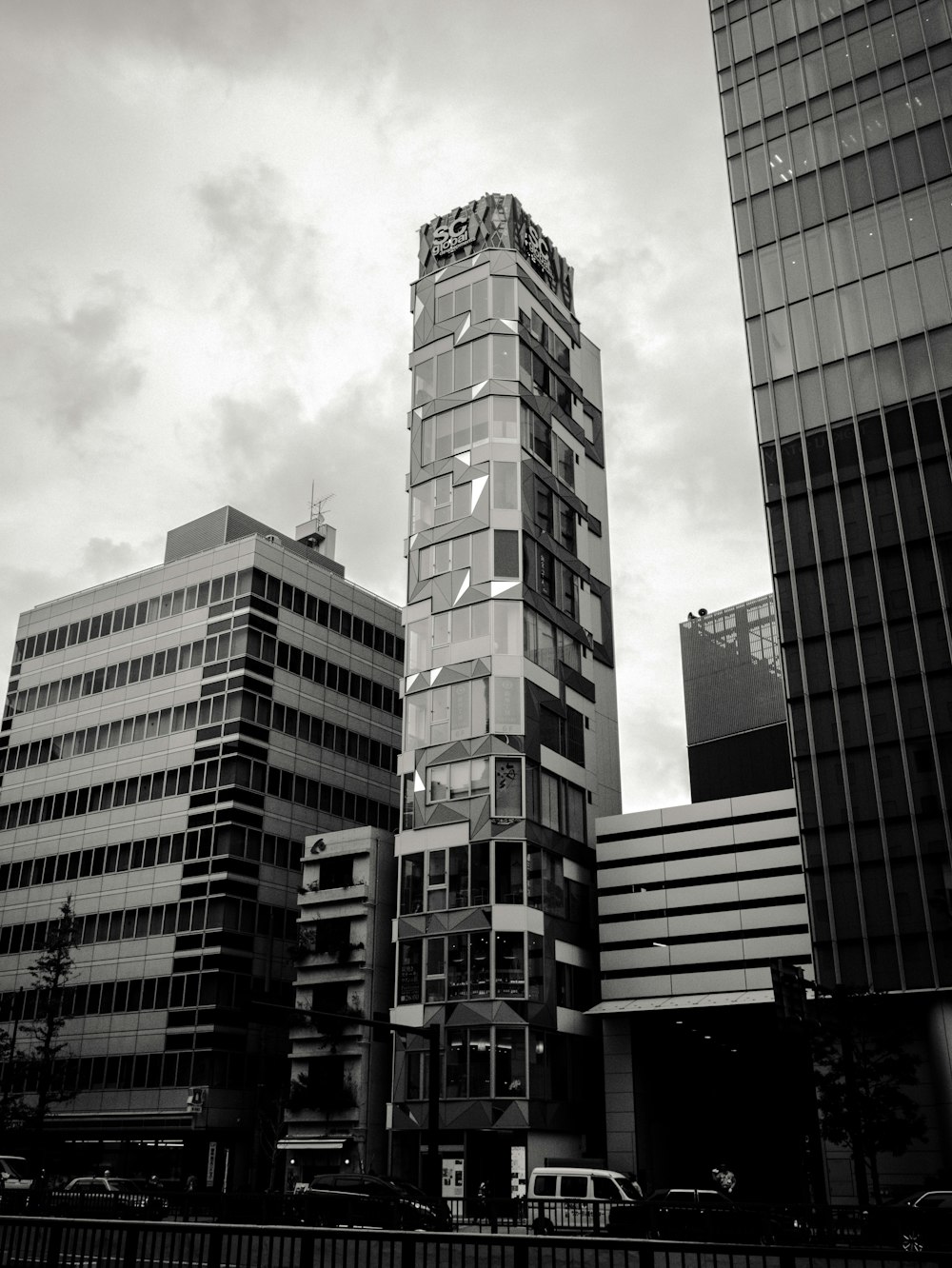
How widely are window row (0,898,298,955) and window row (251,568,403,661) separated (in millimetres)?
22542

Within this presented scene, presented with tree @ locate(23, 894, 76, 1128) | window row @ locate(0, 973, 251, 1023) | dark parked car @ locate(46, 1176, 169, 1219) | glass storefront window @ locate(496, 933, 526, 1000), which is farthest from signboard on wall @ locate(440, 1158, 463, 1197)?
dark parked car @ locate(46, 1176, 169, 1219)

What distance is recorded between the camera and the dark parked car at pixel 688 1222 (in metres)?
27.5

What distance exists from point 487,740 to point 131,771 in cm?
3254

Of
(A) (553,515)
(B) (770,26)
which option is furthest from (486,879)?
(B) (770,26)

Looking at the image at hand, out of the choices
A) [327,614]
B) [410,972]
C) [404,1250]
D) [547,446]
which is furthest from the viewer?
[327,614]

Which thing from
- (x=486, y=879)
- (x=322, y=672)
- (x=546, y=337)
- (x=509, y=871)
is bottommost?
(x=486, y=879)

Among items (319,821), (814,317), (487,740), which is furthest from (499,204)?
(319,821)

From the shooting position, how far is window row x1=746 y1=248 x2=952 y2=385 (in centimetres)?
6128

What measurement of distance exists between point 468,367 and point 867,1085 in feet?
166

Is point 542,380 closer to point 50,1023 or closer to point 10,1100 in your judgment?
point 50,1023

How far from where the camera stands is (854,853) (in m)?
55.6

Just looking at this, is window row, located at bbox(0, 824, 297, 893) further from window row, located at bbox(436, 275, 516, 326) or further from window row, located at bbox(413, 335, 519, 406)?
window row, located at bbox(436, 275, 516, 326)

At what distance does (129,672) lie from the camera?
3531 inches

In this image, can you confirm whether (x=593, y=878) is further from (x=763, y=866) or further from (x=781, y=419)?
(x=781, y=419)
